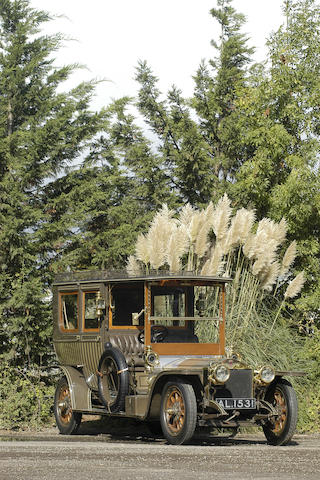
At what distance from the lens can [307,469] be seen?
27.8 ft

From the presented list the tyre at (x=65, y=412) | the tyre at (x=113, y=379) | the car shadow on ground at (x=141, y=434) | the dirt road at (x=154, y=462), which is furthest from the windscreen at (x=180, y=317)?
the dirt road at (x=154, y=462)

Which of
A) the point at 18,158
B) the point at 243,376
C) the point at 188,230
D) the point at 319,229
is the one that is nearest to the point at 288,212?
the point at 319,229

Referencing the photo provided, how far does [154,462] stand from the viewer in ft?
28.5

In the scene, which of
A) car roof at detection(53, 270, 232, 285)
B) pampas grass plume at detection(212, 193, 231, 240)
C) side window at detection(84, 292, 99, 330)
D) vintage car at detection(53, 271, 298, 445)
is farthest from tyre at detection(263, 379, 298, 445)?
pampas grass plume at detection(212, 193, 231, 240)

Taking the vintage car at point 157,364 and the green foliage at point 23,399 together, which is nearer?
the vintage car at point 157,364

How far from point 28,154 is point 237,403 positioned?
6.60 meters

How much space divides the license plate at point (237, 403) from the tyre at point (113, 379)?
1411 mm

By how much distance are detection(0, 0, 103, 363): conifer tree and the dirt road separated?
4.23 meters

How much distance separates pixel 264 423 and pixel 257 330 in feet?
10.8

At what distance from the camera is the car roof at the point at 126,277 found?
461 inches

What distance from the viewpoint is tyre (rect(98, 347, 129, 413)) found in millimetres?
11398

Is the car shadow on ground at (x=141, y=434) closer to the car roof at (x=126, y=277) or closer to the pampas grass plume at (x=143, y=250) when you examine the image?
the car roof at (x=126, y=277)

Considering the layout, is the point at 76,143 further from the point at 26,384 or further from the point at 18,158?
the point at 26,384

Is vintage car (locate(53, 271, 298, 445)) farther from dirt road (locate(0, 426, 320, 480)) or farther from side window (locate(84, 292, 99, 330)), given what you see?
dirt road (locate(0, 426, 320, 480))
